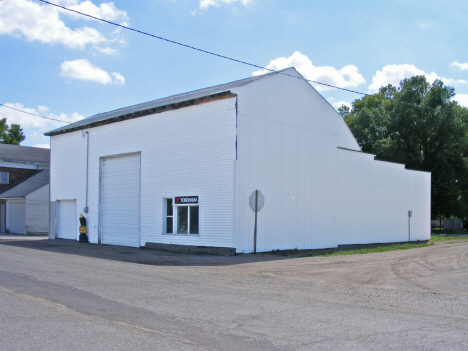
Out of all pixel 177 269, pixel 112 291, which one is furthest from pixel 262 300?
pixel 177 269

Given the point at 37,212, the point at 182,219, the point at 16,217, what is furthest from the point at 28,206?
the point at 182,219

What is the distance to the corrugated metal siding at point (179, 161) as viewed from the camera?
20.2m

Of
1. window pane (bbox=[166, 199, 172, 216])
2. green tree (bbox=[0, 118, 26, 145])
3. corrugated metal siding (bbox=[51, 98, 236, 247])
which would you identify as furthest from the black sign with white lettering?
green tree (bbox=[0, 118, 26, 145])

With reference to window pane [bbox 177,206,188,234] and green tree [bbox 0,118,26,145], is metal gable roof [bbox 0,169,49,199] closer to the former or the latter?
window pane [bbox 177,206,188,234]

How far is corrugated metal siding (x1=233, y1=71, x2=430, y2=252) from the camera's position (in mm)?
20703

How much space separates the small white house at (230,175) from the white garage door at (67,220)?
70 mm

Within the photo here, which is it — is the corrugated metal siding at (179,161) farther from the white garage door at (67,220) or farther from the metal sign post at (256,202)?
the white garage door at (67,220)

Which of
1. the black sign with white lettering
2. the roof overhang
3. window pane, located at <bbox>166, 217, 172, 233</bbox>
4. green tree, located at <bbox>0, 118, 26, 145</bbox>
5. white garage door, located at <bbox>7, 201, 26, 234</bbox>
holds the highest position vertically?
green tree, located at <bbox>0, 118, 26, 145</bbox>

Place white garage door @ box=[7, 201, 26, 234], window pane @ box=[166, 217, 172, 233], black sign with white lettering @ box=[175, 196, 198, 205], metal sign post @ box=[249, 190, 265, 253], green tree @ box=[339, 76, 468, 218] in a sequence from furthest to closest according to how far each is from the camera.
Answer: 1. green tree @ box=[339, 76, 468, 218]
2. white garage door @ box=[7, 201, 26, 234]
3. window pane @ box=[166, 217, 172, 233]
4. black sign with white lettering @ box=[175, 196, 198, 205]
5. metal sign post @ box=[249, 190, 265, 253]

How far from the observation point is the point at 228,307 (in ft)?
28.3

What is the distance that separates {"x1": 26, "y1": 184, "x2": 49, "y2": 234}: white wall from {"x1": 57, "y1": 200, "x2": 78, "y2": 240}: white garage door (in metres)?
8.36

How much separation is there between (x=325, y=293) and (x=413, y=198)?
946 inches

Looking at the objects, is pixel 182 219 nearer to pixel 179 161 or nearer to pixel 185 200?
pixel 185 200

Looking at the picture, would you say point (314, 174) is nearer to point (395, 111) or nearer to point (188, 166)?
point (188, 166)
